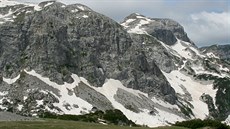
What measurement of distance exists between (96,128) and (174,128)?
16.6 metres

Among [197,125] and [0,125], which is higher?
[0,125]

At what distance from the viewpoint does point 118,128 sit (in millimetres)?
80625

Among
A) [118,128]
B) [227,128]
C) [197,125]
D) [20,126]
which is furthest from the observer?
[197,125]

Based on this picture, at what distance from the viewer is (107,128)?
7944 cm

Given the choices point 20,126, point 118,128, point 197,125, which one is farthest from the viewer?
point 197,125

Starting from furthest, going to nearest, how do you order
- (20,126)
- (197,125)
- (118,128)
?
1. (197,125)
2. (118,128)
3. (20,126)

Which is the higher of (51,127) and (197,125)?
(51,127)

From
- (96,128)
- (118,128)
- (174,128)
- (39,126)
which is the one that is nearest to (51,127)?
(39,126)

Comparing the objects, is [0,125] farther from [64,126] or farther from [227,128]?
[227,128]

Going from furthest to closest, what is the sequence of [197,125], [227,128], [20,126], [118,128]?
[197,125]
[227,128]
[118,128]
[20,126]

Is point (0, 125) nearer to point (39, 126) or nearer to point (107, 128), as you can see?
point (39, 126)

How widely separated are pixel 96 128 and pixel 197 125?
44.1 m

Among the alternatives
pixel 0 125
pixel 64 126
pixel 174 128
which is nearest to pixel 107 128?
pixel 64 126

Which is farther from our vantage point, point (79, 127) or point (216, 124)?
point (216, 124)
